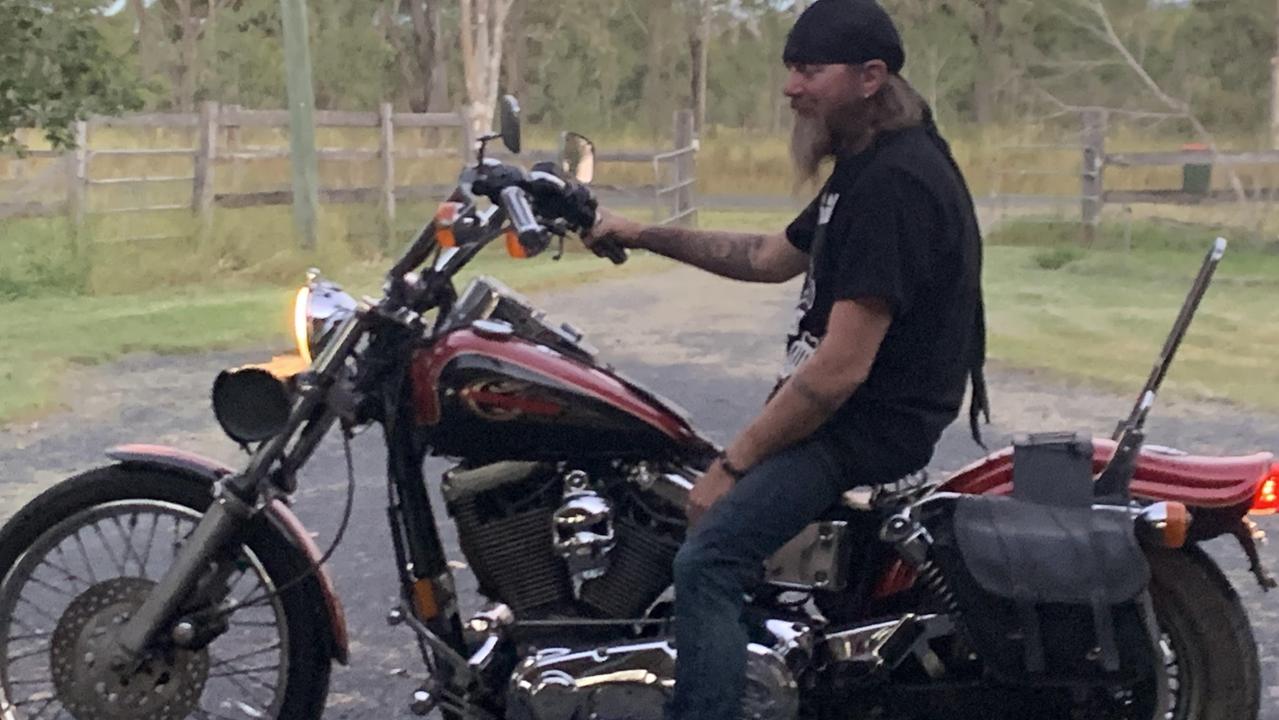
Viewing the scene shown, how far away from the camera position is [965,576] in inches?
122

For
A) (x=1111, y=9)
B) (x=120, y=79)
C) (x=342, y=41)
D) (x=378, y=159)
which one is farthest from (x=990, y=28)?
(x=120, y=79)

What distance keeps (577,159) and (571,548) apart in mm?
839

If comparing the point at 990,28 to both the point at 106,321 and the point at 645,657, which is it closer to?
the point at 106,321

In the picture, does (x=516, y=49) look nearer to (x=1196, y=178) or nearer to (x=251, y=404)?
(x=1196, y=178)

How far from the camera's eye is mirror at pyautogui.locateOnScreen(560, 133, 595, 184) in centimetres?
340

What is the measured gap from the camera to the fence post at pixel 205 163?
1662 centimetres

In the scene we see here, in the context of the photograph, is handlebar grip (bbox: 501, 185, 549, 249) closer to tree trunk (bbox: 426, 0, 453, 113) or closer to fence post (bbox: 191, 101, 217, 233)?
fence post (bbox: 191, 101, 217, 233)

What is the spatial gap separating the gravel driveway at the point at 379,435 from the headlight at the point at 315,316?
1.22 feet

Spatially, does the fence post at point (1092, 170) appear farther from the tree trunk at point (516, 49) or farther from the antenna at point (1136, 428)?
the tree trunk at point (516, 49)

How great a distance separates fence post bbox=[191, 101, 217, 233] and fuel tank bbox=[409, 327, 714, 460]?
46.0 feet

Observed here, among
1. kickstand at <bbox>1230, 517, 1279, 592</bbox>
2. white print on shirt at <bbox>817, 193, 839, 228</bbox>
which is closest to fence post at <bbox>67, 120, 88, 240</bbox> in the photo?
white print on shirt at <bbox>817, 193, 839, 228</bbox>

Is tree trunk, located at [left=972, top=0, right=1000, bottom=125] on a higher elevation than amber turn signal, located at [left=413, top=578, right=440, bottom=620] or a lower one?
higher

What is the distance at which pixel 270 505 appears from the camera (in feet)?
11.0

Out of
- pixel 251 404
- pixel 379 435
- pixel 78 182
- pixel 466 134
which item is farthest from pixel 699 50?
pixel 251 404
